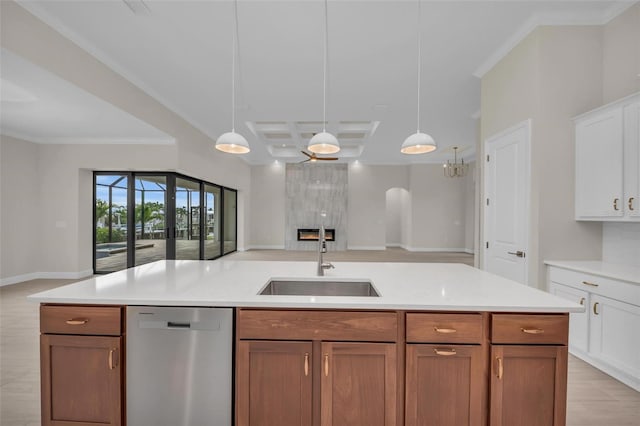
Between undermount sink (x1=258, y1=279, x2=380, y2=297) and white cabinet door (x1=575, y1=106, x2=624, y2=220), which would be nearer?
undermount sink (x1=258, y1=279, x2=380, y2=297)

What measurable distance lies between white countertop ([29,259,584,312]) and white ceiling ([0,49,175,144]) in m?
2.39

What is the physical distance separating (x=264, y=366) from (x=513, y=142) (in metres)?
3.29

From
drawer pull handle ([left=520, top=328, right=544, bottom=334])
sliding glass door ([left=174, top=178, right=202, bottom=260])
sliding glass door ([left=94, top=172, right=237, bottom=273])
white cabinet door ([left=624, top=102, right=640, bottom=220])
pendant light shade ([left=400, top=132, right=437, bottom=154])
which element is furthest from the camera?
sliding glass door ([left=174, top=178, right=202, bottom=260])

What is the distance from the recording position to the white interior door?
3.04 meters

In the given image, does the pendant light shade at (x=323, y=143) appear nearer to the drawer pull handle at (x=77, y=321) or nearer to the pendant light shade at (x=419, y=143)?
the pendant light shade at (x=419, y=143)

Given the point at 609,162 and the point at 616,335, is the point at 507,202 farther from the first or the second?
the point at 616,335

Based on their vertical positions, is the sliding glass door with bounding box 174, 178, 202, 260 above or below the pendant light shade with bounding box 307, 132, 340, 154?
below

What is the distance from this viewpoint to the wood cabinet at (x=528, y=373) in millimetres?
1418

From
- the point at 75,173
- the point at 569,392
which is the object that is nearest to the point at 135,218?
the point at 75,173

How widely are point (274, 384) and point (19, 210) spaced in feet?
21.8

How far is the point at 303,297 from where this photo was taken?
159cm

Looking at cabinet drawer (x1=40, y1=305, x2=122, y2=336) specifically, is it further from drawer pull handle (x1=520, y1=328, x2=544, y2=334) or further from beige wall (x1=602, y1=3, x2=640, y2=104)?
beige wall (x1=602, y1=3, x2=640, y2=104)

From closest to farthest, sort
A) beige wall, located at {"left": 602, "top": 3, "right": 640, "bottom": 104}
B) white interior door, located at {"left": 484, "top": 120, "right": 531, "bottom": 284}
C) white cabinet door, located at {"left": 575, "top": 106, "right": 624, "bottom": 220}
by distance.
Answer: white cabinet door, located at {"left": 575, "top": 106, "right": 624, "bottom": 220} → beige wall, located at {"left": 602, "top": 3, "right": 640, "bottom": 104} → white interior door, located at {"left": 484, "top": 120, "right": 531, "bottom": 284}

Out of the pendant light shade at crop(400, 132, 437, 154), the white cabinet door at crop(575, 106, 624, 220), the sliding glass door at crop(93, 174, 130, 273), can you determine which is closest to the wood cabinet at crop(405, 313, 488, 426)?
the pendant light shade at crop(400, 132, 437, 154)
